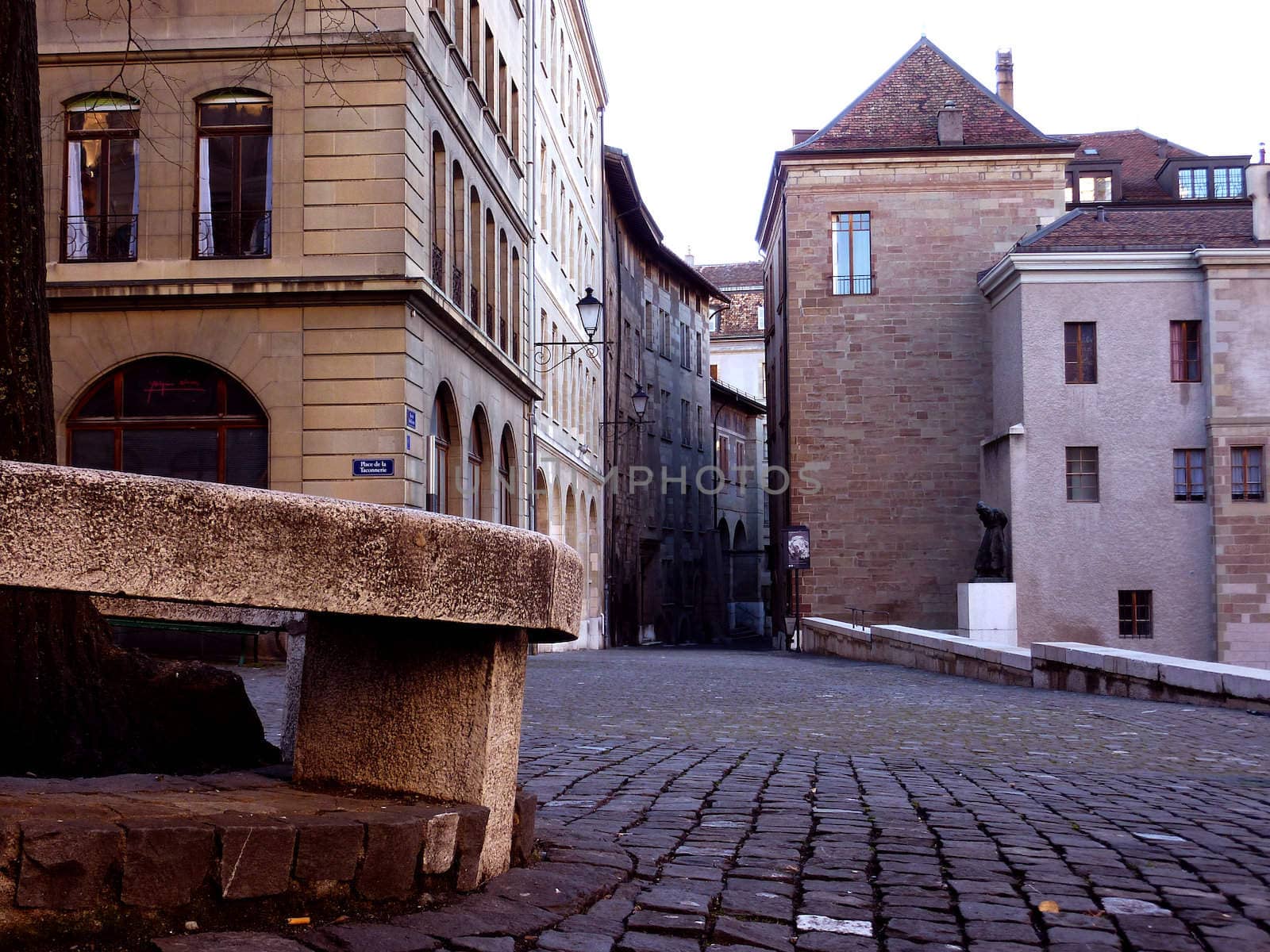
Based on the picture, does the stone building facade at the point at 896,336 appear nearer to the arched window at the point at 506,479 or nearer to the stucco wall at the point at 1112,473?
the stucco wall at the point at 1112,473

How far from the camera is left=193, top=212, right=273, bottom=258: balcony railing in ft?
64.1

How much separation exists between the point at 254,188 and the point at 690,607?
45.9 m

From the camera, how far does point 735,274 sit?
8800 cm

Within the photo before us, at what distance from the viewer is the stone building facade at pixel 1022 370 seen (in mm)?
34312

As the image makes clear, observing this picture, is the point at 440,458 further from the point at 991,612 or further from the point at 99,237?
the point at 991,612

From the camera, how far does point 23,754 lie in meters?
4.47

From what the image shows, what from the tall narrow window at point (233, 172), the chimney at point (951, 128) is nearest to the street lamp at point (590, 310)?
the tall narrow window at point (233, 172)

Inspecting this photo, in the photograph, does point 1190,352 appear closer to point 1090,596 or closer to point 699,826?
point 1090,596

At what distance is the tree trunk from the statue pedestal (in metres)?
27.3

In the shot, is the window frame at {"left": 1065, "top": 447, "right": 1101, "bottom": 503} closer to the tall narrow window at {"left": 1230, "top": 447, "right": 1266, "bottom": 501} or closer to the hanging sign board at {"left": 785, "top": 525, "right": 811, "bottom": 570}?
the tall narrow window at {"left": 1230, "top": 447, "right": 1266, "bottom": 501}

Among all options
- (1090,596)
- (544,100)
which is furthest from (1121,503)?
(544,100)

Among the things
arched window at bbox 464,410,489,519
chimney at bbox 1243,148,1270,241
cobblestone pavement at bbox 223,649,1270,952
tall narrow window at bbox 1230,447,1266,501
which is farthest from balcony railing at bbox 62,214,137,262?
chimney at bbox 1243,148,1270,241

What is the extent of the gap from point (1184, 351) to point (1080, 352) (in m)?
2.52

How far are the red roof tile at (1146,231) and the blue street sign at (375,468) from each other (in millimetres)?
21578
